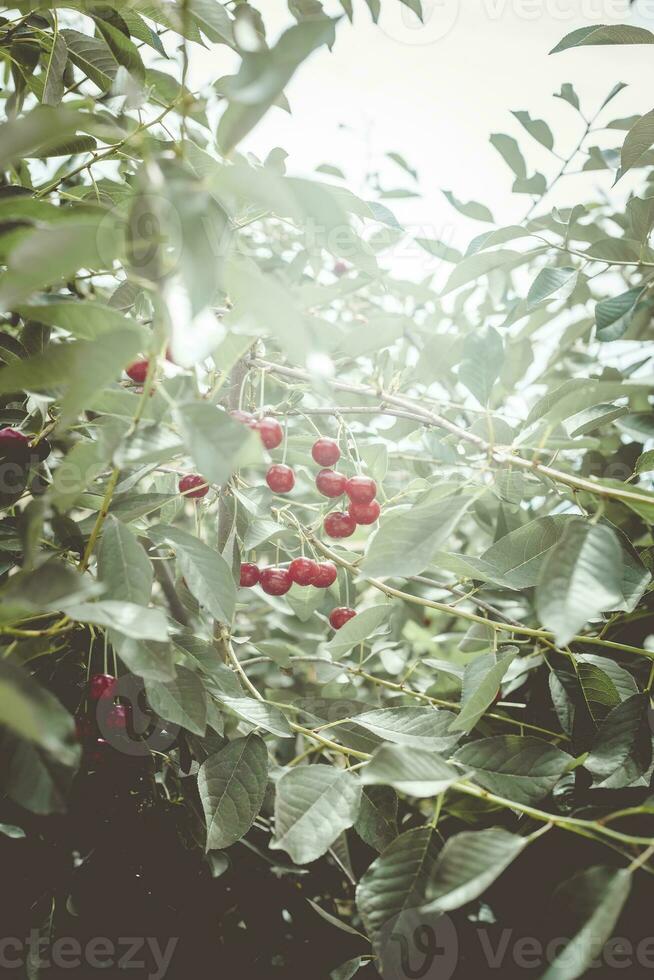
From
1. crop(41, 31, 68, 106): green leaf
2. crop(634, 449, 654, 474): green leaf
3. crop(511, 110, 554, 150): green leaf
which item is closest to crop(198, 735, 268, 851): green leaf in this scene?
crop(634, 449, 654, 474): green leaf

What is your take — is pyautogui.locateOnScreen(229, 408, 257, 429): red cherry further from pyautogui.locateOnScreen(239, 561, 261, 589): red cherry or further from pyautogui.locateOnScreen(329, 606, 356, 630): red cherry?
pyautogui.locateOnScreen(329, 606, 356, 630): red cherry

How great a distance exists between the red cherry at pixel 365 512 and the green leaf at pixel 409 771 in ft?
1.64

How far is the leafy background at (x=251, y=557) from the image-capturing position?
1.82ft

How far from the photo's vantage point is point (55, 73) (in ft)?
3.15

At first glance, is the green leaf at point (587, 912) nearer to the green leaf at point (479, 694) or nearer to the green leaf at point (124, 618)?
the green leaf at point (479, 694)

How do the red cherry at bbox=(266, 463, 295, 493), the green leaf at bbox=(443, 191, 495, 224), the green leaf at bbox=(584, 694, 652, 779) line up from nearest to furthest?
the green leaf at bbox=(584, 694, 652, 779)
the red cherry at bbox=(266, 463, 295, 493)
the green leaf at bbox=(443, 191, 495, 224)

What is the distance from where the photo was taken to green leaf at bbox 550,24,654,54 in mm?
975

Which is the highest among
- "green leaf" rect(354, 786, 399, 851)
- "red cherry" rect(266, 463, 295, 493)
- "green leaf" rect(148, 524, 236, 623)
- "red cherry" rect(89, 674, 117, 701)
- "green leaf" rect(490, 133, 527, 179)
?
"green leaf" rect(490, 133, 527, 179)

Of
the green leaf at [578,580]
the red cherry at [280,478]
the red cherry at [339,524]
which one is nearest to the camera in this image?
the green leaf at [578,580]

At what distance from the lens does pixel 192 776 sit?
3.38 ft

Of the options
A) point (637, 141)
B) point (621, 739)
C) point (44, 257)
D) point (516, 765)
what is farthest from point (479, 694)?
point (637, 141)

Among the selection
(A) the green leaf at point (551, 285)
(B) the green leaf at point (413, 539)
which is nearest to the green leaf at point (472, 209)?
(A) the green leaf at point (551, 285)

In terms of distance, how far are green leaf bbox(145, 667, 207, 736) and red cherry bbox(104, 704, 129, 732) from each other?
0.22m

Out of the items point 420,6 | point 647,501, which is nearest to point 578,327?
point 420,6
